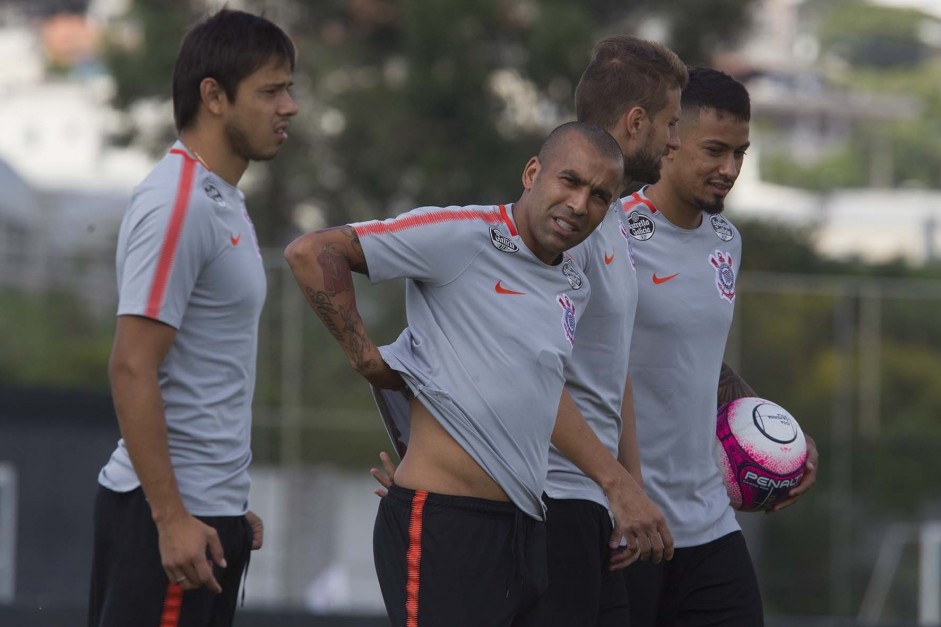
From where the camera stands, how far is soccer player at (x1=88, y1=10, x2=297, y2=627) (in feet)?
11.2

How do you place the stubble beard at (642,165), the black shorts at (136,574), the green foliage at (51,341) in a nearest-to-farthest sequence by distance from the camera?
1. the black shorts at (136,574)
2. the stubble beard at (642,165)
3. the green foliage at (51,341)

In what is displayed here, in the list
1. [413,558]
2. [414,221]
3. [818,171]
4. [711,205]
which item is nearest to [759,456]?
[711,205]

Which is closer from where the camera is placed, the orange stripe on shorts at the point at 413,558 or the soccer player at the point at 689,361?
the orange stripe on shorts at the point at 413,558

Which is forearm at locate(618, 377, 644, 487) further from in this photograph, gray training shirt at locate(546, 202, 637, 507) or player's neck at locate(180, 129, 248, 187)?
player's neck at locate(180, 129, 248, 187)

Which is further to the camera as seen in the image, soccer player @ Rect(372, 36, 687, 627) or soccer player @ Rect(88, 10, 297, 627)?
soccer player @ Rect(372, 36, 687, 627)

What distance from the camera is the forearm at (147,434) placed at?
3395mm

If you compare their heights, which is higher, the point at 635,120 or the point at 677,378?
the point at 635,120

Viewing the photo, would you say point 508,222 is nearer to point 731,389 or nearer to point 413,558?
point 413,558

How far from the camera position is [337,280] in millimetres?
3445

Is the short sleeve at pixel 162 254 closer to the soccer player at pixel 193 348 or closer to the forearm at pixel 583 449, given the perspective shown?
the soccer player at pixel 193 348

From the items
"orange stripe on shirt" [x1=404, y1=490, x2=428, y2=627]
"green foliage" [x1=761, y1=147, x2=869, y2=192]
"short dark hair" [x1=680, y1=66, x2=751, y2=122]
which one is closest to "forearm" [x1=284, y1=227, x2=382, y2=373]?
"orange stripe on shirt" [x1=404, y1=490, x2=428, y2=627]

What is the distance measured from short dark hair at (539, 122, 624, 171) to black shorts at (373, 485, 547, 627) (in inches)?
34.1

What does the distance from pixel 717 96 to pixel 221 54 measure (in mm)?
1485

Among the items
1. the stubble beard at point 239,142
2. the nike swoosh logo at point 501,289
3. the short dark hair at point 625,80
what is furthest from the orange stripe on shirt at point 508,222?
the stubble beard at point 239,142
